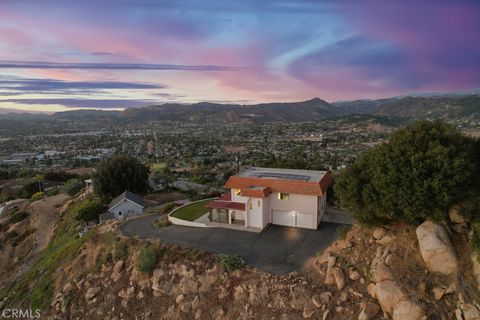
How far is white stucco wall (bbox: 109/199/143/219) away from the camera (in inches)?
1296

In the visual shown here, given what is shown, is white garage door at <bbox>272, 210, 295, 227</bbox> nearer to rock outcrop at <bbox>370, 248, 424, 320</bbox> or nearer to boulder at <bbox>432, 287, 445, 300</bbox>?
rock outcrop at <bbox>370, 248, 424, 320</bbox>

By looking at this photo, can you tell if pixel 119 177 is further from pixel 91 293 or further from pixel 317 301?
pixel 317 301

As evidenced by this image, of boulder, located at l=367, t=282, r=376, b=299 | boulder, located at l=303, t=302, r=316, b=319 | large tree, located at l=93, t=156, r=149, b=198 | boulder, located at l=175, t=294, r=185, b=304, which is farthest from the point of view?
large tree, located at l=93, t=156, r=149, b=198

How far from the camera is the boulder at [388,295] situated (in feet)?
39.4

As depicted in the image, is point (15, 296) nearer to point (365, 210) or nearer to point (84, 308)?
point (84, 308)

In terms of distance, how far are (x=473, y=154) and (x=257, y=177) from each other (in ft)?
40.9

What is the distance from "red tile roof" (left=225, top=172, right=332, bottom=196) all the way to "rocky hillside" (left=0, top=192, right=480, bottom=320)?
5.25 m

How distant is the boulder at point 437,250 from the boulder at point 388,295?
161 cm

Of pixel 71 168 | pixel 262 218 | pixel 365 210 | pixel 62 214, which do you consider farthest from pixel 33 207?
pixel 71 168

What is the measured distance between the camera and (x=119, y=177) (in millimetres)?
40094

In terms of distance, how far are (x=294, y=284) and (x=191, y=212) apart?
12.9m

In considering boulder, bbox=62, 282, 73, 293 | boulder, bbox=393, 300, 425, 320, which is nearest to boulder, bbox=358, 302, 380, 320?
boulder, bbox=393, 300, 425, 320

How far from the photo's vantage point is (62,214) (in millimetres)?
40438

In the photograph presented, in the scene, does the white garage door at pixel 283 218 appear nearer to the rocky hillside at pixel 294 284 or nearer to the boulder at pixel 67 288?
the rocky hillside at pixel 294 284
